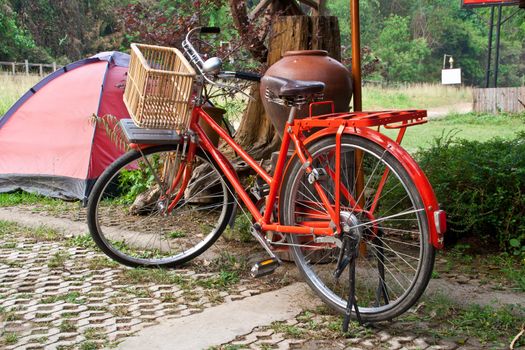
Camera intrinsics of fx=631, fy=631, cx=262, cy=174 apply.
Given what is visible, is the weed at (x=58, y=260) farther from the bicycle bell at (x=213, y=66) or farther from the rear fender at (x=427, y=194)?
the rear fender at (x=427, y=194)

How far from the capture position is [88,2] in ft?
93.0

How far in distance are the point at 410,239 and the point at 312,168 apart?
1616 millimetres

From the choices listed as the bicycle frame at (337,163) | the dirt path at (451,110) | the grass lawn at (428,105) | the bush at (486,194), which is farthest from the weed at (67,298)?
the dirt path at (451,110)

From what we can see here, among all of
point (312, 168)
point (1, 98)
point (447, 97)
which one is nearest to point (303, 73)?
point (312, 168)

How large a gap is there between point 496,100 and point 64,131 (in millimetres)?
15443

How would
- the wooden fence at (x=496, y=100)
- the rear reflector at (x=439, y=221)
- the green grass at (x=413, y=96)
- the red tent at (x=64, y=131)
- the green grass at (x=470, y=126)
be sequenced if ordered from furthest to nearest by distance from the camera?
the green grass at (x=413, y=96), the wooden fence at (x=496, y=100), the green grass at (x=470, y=126), the red tent at (x=64, y=131), the rear reflector at (x=439, y=221)

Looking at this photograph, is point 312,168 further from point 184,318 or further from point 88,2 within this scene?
point 88,2

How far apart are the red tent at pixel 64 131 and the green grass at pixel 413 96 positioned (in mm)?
15150

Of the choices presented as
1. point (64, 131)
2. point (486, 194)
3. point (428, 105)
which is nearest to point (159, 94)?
point (486, 194)

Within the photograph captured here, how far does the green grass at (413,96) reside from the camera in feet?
71.5

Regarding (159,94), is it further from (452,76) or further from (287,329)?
(452,76)

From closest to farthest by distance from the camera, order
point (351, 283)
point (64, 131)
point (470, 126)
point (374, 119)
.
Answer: point (374, 119) → point (351, 283) → point (64, 131) → point (470, 126)

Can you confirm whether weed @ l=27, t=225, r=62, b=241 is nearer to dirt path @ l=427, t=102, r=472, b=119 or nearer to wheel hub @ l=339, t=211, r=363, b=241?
wheel hub @ l=339, t=211, r=363, b=241

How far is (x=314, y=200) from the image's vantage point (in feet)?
9.97
